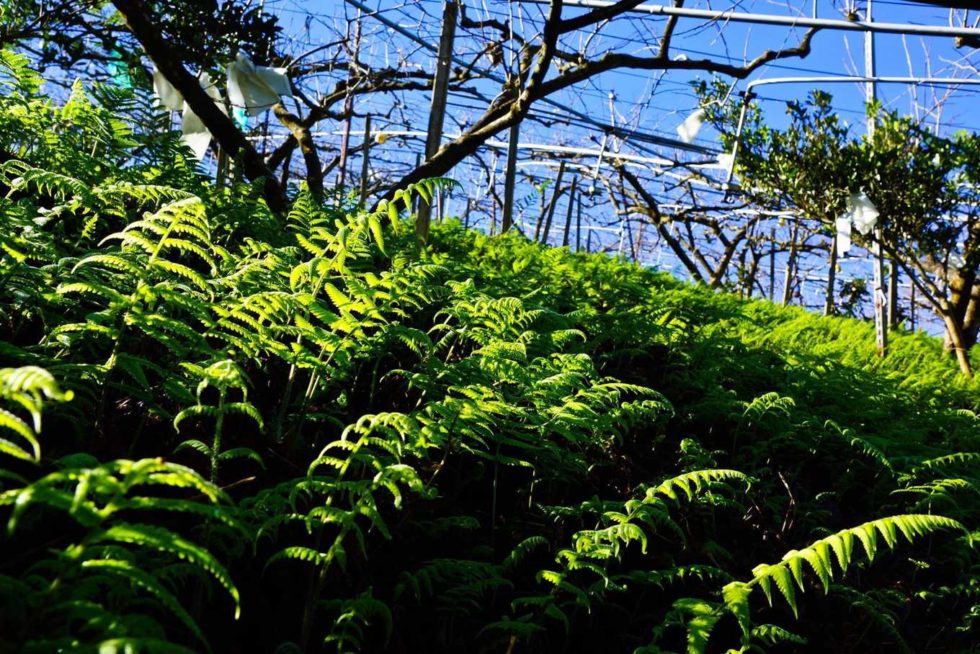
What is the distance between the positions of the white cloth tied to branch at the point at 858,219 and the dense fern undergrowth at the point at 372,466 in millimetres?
3222

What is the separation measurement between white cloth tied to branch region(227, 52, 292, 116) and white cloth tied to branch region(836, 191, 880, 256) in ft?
18.1

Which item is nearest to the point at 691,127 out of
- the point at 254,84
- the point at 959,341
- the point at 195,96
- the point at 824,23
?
the point at 824,23

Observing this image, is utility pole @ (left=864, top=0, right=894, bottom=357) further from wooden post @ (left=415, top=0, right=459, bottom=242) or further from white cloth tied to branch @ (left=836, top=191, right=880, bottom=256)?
wooden post @ (left=415, top=0, right=459, bottom=242)

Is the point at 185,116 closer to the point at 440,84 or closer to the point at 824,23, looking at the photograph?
the point at 440,84

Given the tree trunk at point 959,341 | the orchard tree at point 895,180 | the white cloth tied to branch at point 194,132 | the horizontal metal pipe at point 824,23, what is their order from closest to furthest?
the white cloth tied to branch at point 194,132, the horizontal metal pipe at point 824,23, the orchard tree at point 895,180, the tree trunk at point 959,341

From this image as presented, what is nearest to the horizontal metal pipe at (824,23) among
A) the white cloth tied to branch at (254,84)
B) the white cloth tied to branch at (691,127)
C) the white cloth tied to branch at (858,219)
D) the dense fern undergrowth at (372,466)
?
the white cloth tied to branch at (691,127)

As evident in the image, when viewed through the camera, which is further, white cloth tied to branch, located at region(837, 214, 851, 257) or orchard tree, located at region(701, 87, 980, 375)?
orchard tree, located at region(701, 87, 980, 375)

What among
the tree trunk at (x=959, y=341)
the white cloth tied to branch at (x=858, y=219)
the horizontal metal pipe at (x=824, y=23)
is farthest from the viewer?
the tree trunk at (x=959, y=341)

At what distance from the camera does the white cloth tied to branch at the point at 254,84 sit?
5.02 m

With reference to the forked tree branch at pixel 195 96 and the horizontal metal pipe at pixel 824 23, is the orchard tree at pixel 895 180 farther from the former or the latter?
the forked tree branch at pixel 195 96

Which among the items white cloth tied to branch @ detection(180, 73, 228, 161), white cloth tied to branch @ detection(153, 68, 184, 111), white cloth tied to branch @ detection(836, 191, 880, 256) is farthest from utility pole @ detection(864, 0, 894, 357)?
white cloth tied to branch @ detection(153, 68, 184, 111)

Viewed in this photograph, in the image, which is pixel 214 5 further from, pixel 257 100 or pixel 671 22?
pixel 671 22

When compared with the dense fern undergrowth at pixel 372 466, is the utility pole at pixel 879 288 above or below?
above

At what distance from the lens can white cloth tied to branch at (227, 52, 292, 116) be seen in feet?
16.5
